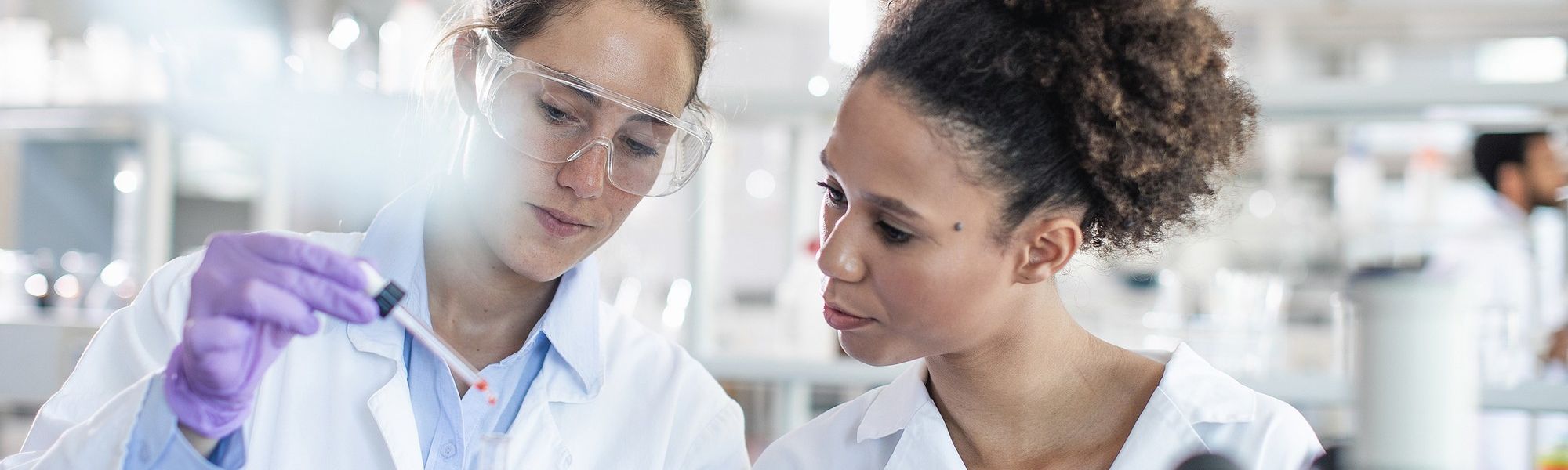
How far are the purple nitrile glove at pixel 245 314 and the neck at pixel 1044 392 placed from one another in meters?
0.69

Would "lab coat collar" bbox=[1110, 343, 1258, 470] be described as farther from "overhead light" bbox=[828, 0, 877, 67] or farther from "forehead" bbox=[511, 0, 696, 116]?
"overhead light" bbox=[828, 0, 877, 67]

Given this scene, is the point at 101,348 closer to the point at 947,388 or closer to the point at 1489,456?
the point at 947,388

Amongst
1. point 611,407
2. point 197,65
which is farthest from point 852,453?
point 197,65

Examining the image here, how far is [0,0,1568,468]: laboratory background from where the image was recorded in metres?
1.52

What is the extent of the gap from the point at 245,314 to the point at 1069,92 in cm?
84

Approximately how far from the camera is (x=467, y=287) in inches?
59.0

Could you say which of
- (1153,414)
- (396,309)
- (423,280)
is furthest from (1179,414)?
(423,280)

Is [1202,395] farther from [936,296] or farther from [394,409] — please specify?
[394,409]

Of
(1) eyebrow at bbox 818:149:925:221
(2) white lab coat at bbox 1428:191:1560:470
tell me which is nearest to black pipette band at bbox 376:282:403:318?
(1) eyebrow at bbox 818:149:925:221

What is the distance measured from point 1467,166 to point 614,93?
526 cm

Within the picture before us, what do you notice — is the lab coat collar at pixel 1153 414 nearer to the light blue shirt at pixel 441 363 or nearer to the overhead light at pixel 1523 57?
the light blue shirt at pixel 441 363

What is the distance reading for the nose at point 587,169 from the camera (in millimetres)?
1334

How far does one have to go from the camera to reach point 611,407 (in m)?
1.51

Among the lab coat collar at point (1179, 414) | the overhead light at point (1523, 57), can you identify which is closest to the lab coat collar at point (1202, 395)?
the lab coat collar at point (1179, 414)
